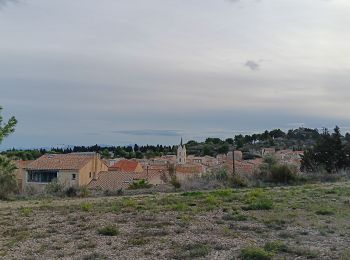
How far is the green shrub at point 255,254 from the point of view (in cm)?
651

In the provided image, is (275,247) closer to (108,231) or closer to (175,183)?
(108,231)

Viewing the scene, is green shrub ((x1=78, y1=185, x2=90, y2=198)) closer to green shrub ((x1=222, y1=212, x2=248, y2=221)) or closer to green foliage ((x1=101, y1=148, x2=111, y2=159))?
green shrub ((x1=222, y1=212, x2=248, y2=221))

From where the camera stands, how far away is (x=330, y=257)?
652 centimetres

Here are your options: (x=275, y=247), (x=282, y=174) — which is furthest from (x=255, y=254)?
(x=282, y=174)

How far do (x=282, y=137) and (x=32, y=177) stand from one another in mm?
58092

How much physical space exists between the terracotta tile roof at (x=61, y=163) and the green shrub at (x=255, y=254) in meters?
38.8

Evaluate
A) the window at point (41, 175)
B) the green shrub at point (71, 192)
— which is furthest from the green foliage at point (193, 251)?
the window at point (41, 175)

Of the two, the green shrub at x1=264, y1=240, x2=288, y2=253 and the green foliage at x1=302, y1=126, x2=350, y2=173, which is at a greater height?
the green foliage at x1=302, y1=126, x2=350, y2=173

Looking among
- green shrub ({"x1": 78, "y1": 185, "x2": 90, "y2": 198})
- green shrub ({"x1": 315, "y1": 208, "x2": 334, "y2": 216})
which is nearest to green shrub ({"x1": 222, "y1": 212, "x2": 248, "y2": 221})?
green shrub ({"x1": 315, "y1": 208, "x2": 334, "y2": 216})

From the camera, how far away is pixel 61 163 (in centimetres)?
4631

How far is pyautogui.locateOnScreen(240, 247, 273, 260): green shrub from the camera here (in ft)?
21.4

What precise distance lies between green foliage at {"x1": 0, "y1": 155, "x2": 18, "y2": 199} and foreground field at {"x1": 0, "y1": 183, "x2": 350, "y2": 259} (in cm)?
108

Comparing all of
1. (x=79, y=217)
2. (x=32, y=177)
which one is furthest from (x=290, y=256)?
(x=32, y=177)

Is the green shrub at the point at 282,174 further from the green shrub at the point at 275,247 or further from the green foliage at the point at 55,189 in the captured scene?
the green shrub at the point at 275,247
